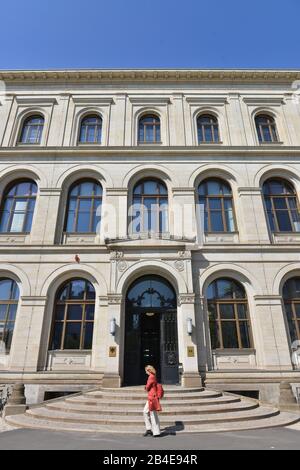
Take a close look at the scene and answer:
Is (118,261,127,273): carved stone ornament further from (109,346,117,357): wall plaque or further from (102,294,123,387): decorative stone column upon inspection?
(109,346,117,357): wall plaque

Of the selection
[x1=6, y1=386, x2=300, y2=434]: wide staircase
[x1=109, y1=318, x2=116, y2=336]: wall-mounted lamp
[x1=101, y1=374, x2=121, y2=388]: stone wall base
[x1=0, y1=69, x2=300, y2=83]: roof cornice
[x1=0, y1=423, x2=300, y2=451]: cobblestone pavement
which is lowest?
[x1=0, y1=423, x2=300, y2=451]: cobblestone pavement

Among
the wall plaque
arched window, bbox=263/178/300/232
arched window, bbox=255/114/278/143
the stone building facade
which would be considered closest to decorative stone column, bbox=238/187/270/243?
the stone building facade

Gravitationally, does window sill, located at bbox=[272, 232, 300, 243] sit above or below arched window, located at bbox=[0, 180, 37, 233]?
below

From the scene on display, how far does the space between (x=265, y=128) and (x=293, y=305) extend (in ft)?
36.4

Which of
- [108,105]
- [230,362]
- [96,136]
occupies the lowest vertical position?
[230,362]

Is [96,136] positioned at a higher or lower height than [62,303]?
higher

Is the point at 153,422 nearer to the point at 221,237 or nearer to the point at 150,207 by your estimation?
the point at 221,237

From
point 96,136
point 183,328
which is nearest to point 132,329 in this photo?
point 183,328

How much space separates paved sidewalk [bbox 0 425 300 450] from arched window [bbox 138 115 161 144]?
581 inches

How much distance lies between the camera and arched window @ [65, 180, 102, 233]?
14930 mm

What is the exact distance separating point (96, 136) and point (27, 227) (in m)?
6.98

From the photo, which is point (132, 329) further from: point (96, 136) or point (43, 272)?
point (96, 136)

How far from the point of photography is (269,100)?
18.4 meters
